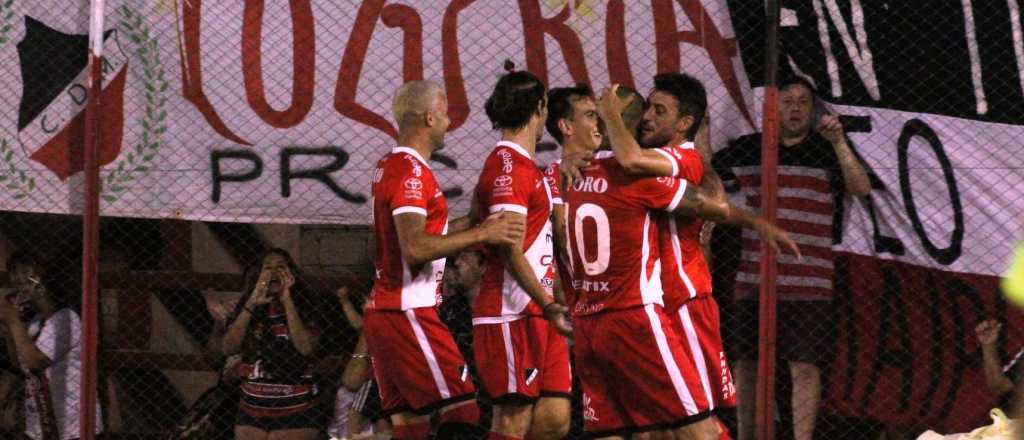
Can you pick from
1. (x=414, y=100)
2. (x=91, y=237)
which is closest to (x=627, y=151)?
(x=414, y=100)

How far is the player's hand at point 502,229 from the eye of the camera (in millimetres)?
6152

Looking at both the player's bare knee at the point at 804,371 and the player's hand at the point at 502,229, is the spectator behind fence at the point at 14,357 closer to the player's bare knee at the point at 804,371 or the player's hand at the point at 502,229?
the player's hand at the point at 502,229

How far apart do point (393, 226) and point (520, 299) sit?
712 millimetres

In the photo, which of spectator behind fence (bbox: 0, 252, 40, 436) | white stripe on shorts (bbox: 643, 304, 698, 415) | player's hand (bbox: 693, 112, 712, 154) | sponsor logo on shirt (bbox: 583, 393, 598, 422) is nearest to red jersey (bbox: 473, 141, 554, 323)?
sponsor logo on shirt (bbox: 583, 393, 598, 422)

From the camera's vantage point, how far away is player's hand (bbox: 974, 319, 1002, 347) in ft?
24.0

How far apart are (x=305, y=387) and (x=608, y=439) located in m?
Answer: 2.25

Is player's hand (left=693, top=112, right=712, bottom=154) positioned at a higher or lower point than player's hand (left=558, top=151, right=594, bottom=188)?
higher

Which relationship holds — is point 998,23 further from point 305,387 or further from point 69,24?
point 69,24

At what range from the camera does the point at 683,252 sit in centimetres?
621

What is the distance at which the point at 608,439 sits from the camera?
619 cm

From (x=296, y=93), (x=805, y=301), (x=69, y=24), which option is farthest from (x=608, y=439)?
(x=69, y=24)

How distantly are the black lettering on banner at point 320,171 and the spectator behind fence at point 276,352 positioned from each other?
1.33 ft

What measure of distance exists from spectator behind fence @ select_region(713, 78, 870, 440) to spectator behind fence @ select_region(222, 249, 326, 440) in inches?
87.5

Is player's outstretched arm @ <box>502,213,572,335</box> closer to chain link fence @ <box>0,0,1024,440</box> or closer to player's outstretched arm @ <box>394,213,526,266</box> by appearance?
player's outstretched arm @ <box>394,213,526,266</box>
